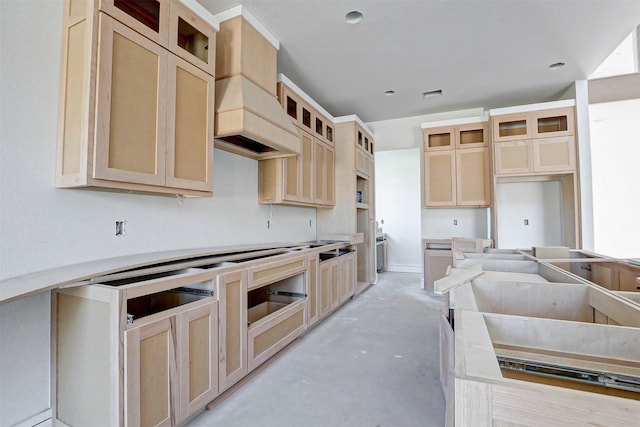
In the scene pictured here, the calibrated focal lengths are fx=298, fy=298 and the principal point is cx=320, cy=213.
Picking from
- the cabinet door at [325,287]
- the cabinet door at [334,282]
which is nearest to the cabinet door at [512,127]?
the cabinet door at [334,282]

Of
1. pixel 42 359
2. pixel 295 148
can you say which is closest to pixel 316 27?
pixel 295 148

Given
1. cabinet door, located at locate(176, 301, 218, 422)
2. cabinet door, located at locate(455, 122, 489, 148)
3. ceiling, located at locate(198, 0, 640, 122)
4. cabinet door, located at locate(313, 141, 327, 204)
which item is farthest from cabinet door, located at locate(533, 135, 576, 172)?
cabinet door, located at locate(176, 301, 218, 422)

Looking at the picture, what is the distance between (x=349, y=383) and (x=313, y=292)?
3.71ft

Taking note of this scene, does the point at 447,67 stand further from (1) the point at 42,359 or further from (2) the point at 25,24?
(1) the point at 42,359

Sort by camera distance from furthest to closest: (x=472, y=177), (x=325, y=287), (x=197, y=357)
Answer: (x=472, y=177) < (x=325, y=287) < (x=197, y=357)

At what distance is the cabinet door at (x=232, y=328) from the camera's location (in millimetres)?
1892

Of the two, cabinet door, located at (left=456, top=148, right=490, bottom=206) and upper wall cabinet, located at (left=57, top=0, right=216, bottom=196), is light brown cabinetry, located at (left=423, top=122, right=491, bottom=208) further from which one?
upper wall cabinet, located at (left=57, top=0, right=216, bottom=196)

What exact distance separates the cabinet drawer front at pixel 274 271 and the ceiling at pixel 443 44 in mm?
2115

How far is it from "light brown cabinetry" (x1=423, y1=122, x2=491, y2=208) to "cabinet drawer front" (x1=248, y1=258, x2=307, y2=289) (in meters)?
2.97

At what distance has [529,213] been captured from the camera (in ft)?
15.1

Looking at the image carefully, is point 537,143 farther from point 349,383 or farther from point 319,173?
point 349,383

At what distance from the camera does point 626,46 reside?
164 inches

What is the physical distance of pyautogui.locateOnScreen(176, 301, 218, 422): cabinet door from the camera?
1.61 m

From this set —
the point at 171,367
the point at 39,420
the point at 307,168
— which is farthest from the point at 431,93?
the point at 39,420
